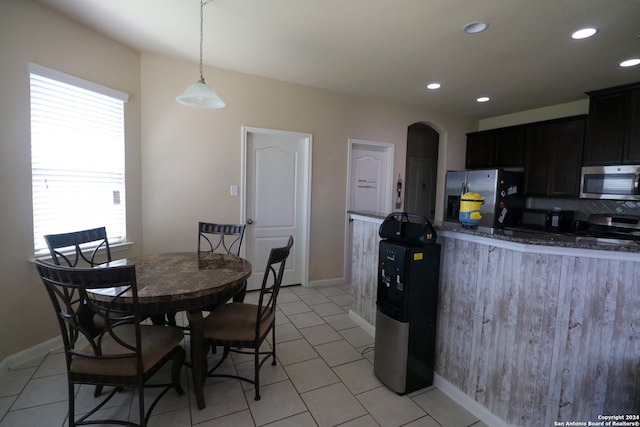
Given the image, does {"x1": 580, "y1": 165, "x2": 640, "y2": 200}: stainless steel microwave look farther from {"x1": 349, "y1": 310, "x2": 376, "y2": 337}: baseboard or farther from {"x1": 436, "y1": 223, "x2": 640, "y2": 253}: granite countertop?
{"x1": 349, "y1": 310, "x2": 376, "y2": 337}: baseboard

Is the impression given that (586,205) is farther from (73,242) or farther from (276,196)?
(73,242)

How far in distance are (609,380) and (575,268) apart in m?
0.62

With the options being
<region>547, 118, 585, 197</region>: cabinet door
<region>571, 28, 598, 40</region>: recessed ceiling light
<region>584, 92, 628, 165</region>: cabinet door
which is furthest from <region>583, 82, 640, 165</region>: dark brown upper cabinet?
<region>571, 28, 598, 40</region>: recessed ceiling light

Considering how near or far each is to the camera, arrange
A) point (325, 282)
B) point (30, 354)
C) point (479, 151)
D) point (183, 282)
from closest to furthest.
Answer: point (183, 282) → point (30, 354) → point (325, 282) → point (479, 151)

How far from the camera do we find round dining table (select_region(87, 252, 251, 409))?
5.22ft

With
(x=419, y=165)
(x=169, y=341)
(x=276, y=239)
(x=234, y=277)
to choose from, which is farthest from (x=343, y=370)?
(x=419, y=165)

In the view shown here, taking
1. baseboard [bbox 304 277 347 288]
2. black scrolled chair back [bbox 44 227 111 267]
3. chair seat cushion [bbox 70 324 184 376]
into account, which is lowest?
baseboard [bbox 304 277 347 288]

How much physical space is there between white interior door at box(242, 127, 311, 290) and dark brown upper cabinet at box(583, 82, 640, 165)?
3.49 meters

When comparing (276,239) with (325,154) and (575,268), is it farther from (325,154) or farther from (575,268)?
(575,268)

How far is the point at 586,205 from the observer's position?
3.96 meters

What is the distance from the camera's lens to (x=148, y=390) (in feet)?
6.46

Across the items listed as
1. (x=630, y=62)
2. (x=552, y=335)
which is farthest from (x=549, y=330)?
(x=630, y=62)

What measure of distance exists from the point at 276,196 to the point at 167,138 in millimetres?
1420

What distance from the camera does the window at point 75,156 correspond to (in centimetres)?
233
